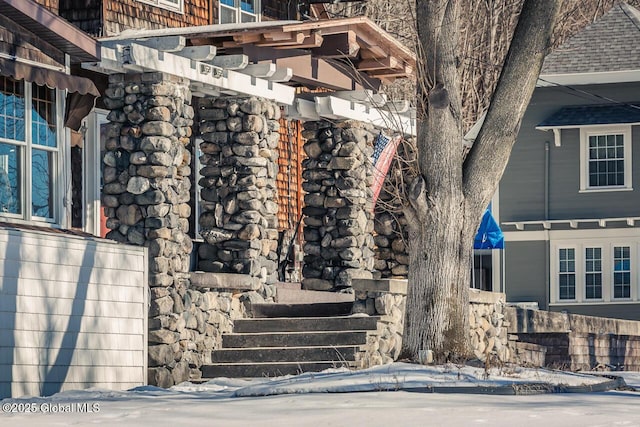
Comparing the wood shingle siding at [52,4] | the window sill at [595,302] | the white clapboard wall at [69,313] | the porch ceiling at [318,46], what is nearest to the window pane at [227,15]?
the porch ceiling at [318,46]

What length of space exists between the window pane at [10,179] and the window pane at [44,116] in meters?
0.43

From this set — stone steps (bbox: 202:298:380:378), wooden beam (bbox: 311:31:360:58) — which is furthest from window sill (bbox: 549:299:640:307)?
stone steps (bbox: 202:298:380:378)

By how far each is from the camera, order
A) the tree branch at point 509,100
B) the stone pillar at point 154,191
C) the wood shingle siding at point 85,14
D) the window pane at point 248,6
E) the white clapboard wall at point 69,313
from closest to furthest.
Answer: the white clapboard wall at point 69,313 → the tree branch at point 509,100 → the stone pillar at point 154,191 → the wood shingle siding at point 85,14 → the window pane at point 248,6

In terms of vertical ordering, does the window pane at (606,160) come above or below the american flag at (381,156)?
above

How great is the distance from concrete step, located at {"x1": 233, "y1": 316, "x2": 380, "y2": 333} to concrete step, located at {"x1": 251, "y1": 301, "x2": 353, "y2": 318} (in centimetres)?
40

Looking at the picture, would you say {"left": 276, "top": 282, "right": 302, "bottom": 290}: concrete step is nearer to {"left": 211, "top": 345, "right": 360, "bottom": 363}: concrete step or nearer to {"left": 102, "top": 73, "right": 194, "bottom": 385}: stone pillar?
{"left": 211, "top": 345, "right": 360, "bottom": 363}: concrete step

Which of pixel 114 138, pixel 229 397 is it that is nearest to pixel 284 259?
pixel 114 138

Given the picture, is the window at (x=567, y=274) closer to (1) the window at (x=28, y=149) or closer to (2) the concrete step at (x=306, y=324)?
(2) the concrete step at (x=306, y=324)

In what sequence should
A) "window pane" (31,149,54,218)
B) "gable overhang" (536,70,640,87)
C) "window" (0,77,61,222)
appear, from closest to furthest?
"window" (0,77,61,222), "window pane" (31,149,54,218), "gable overhang" (536,70,640,87)

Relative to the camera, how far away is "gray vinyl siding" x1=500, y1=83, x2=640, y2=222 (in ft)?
104

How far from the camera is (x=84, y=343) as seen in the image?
15.5 meters

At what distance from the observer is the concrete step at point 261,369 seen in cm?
1708

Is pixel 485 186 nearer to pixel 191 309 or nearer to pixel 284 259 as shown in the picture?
pixel 191 309

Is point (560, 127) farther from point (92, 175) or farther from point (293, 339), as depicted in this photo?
point (293, 339)
